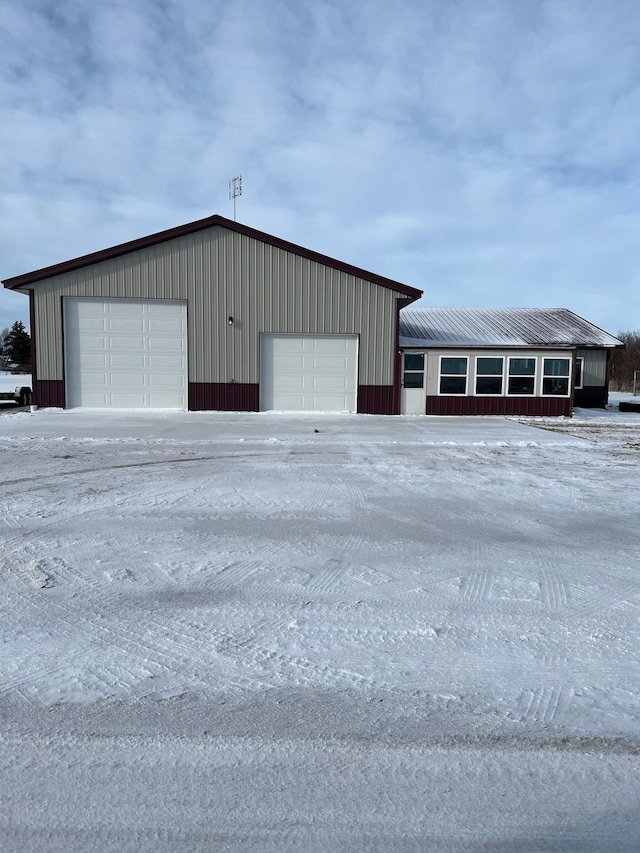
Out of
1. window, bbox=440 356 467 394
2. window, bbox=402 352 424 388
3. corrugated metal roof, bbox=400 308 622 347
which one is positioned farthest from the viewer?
corrugated metal roof, bbox=400 308 622 347

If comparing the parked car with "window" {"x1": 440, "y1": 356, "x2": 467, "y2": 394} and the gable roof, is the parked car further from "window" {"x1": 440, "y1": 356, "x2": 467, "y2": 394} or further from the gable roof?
"window" {"x1": 440, "y1": 356, "x2": 467, "y2": 394}

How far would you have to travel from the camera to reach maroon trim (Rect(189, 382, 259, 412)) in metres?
19.8

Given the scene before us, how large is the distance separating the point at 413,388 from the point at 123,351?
33.7 feet

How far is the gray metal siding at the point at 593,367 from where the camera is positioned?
84.3ft

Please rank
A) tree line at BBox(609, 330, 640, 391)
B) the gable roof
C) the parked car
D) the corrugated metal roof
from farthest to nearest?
tree line at BBox(609, 330, 640, 391) < the parked car < the corrugated metal roof < the gable roof

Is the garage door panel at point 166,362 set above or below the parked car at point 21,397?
A: above

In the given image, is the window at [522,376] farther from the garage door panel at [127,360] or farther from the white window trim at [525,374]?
the garage door panel at [127,360]

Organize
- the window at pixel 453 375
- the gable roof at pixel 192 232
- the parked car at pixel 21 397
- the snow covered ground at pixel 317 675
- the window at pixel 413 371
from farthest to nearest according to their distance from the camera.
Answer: the parked car at pixel 21 397 < the window at pixel 413 371 < the window at pixel 453 375 < the gable roof at pixel 192 232 < the snow covered ground at pixel 317 675

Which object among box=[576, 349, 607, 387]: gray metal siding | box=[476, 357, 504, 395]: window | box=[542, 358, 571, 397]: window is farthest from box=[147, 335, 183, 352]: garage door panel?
box=[576, 349, 607, 387]: gray metal siding

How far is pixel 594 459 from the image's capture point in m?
10.0

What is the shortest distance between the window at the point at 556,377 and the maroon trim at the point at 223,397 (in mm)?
10376

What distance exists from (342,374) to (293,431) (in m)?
6.50

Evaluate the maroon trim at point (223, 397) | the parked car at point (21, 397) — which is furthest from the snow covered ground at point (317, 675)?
the parked car at point (21, 397)

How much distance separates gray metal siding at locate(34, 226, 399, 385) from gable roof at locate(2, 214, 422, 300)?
0.18 metres
